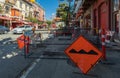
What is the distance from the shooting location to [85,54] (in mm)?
7973

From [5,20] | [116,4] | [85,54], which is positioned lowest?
[85,54]

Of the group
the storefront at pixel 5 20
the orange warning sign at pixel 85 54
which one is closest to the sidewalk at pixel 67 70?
the orange warning sign at pixel 85 54

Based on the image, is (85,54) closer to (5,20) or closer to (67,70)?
(67,70)

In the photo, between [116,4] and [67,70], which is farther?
[116,4]

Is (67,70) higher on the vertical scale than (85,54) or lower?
lower

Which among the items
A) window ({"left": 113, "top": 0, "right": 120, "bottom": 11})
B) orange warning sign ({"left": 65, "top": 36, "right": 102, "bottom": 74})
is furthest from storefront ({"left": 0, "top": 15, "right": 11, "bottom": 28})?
orange warning sign ({"left": 65, "top": 36, "right": 102, "bottom": 74})

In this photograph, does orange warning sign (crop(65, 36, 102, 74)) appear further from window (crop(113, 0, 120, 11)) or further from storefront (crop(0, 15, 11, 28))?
storefront (crop(0, 15, 11, 28))

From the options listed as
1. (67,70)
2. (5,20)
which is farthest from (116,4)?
(5,20)

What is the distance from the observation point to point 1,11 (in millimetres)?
51219

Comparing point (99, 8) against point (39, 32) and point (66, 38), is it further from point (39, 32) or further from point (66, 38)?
point (39, 32)

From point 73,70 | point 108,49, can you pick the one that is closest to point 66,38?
point 108,49

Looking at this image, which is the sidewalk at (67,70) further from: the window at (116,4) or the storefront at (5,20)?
the storefront at (5,20)

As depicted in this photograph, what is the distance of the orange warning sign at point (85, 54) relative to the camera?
25.8 ft

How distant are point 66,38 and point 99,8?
15.8 ft
